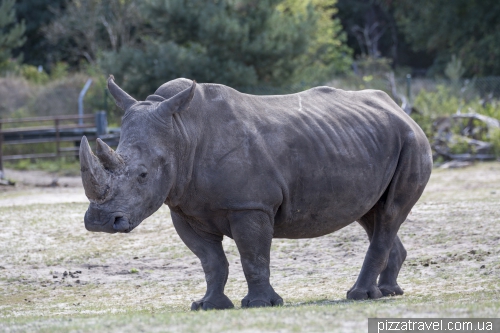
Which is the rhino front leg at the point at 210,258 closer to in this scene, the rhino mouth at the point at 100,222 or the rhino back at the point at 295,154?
the rhino back at the point at 295,154

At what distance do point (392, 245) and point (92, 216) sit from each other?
3.09m

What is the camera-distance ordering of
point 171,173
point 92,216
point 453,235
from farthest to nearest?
point 453,235, point 171,173, point 92,216

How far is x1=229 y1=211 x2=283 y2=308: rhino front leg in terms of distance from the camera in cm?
676

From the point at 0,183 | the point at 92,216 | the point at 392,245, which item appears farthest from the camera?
the point at 0,183

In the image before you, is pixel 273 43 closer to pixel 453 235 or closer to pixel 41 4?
pixel 453 235

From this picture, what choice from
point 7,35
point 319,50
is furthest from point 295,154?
point 7,35

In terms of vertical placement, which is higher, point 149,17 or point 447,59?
point 149,17

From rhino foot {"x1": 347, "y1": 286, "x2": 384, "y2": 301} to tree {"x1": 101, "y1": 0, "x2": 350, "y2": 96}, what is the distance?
1664 centimetres

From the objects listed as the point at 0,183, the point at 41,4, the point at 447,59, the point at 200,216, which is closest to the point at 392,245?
the point at 200,216

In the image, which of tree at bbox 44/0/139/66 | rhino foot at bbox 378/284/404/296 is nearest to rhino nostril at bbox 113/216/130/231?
rhino foot at bbox 378/284/404/296

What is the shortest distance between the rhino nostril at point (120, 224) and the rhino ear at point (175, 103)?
869 mm

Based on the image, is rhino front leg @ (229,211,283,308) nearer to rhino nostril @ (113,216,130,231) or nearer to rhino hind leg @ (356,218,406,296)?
rhino nostril @ (113,216,130,231)

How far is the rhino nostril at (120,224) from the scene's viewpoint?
624 cm

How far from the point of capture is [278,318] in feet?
17.5
